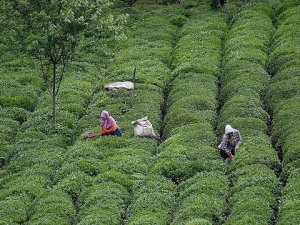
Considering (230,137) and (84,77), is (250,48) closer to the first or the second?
(84,77)

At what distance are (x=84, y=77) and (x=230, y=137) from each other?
61.6 feet

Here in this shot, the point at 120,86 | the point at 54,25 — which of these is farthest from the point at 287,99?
the point at 54,25

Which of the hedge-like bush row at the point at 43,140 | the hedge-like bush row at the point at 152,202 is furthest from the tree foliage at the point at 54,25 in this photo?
the hedge-like bush row at the point at 152,202

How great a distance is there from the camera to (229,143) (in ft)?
136

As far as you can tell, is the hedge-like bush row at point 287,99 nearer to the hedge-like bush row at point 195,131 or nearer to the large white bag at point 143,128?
the hedge-like bush row at point 195,131

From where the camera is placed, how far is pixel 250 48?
5912 cm

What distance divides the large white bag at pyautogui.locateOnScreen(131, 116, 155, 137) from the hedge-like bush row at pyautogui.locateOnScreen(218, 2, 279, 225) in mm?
3966

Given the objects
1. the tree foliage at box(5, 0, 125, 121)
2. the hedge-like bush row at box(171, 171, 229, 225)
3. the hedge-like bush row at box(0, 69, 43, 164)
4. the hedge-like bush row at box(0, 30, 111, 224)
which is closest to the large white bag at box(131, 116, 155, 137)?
the hedge-like bush row at box(0, 30, 111, 224)

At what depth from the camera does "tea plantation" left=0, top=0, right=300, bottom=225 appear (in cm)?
3641

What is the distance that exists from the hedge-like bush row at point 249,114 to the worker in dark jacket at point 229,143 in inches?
15.5

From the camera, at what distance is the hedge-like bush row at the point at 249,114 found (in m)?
35.2

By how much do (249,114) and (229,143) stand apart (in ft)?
18.2

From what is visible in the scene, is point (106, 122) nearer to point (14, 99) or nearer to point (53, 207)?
point (53, 207)

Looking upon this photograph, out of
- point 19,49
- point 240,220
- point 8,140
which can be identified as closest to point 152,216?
point 240,220
